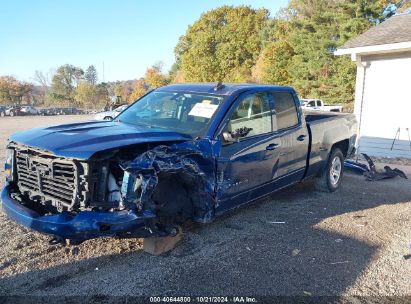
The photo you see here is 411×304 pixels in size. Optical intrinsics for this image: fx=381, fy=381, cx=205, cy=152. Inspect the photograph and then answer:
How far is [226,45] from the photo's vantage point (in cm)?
4209

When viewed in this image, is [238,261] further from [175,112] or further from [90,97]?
[90,97]

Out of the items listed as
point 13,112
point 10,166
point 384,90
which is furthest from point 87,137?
point 13,112

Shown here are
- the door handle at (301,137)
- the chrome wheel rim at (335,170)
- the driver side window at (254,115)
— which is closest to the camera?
the driver side window at (254,115)

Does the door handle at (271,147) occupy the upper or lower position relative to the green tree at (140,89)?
lower

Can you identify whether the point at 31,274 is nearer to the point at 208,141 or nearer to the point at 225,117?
the point at 208,141

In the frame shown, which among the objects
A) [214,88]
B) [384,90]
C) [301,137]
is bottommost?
[301,137]

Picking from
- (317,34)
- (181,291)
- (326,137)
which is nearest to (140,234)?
(181,291)

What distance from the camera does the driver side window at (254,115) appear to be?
469 cm

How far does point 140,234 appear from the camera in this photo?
3.66m

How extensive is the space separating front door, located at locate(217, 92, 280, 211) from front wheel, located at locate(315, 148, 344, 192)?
80.8 inches

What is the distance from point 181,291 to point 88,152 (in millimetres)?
1491

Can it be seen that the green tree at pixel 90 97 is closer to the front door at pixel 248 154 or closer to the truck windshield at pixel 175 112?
the truck windshield at pixel 175 112

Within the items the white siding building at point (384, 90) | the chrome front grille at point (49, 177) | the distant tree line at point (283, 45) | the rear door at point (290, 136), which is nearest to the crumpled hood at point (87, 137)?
the chrome front grille at point (49, 177)

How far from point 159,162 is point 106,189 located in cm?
56
